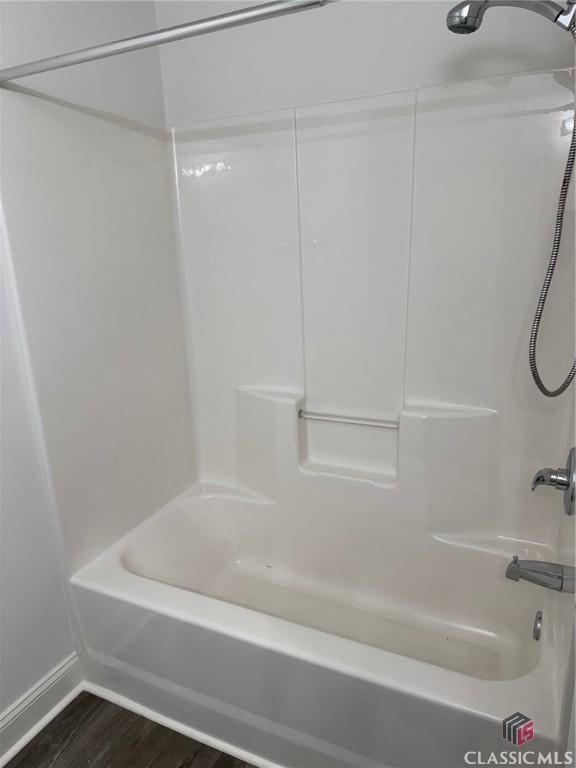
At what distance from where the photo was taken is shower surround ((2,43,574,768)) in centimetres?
133

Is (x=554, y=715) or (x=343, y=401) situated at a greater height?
(x=343, y=401)

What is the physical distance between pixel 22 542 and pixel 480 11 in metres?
1.81

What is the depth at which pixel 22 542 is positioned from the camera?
5.01 ft

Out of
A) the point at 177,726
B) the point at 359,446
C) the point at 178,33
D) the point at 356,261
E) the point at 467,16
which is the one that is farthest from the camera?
the point at 359,446

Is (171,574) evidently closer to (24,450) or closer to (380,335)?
(24,450)

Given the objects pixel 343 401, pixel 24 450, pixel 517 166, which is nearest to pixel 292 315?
pixel 343 401

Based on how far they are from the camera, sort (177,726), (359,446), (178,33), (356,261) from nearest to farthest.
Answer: (178,33) < (177,726) < (356,261) < (359,446)

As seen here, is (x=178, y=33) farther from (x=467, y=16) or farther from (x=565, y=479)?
(x=565, y=479)

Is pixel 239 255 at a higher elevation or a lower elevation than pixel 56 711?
higher

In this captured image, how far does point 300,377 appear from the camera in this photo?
1.98 meters

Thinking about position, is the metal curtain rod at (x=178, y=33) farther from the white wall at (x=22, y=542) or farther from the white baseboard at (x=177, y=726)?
the white baseboard at (x=177, y=726)

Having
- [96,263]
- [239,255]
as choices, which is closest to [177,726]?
[96,263]

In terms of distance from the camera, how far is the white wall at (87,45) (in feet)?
4.50

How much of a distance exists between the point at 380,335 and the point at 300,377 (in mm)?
356
